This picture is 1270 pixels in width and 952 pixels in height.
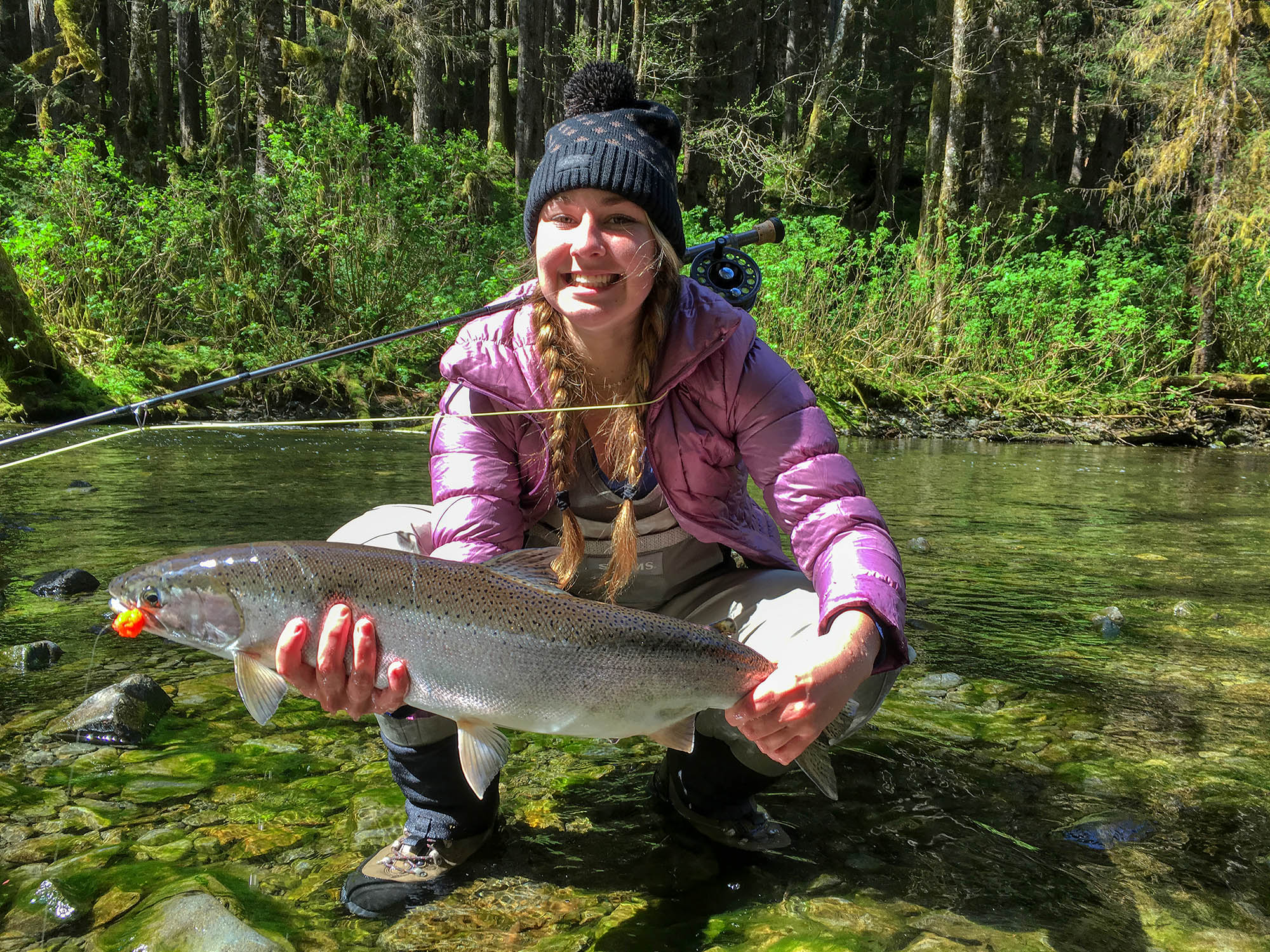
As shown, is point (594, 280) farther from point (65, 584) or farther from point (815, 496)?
point (65, 584)

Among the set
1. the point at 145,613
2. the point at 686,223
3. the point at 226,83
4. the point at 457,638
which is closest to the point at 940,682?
the point at 457,638

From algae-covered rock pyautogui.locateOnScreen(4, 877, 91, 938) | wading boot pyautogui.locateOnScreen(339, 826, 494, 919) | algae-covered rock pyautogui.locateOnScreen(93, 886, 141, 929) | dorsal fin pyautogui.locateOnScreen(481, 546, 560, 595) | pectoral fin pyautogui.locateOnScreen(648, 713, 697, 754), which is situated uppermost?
dorsal fin pyautogui.locateOnScreen(481, 546, 560, 595)

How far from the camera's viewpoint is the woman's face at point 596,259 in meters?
2.79

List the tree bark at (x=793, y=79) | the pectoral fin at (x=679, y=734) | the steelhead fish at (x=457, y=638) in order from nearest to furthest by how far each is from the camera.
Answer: the steelhead fish at (x=457, y=638) → the pectoral fin at (x=679, y=734) → the tree bark at (x=793, y=79)

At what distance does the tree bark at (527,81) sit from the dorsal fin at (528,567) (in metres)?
24.0

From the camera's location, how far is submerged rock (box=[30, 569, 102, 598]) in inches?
186

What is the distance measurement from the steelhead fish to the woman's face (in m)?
0.90

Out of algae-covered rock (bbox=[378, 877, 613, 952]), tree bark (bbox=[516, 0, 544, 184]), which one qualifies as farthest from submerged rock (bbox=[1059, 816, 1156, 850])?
tree bark (bbox=[516, 0, 544, 184])

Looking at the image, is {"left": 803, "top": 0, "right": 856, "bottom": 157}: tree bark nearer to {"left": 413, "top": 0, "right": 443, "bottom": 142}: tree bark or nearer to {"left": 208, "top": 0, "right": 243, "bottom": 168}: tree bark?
{"left": 413, "top": 0, "right": 443, "bottom": 142}: tree bark

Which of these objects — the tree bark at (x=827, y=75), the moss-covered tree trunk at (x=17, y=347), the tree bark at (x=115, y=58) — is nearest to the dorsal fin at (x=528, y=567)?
the moss-covered tree trunk at (x=17, y=347)

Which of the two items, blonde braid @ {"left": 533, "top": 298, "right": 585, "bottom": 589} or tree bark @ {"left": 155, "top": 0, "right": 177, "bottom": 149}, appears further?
tree bark @ {"left": 155, "top": 0, "right": 177, "bottom": 149}

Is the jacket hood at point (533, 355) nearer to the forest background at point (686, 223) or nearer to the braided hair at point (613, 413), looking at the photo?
the braided hair at point (613, 413)

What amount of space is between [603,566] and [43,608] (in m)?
3.04

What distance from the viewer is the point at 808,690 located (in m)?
2.23
